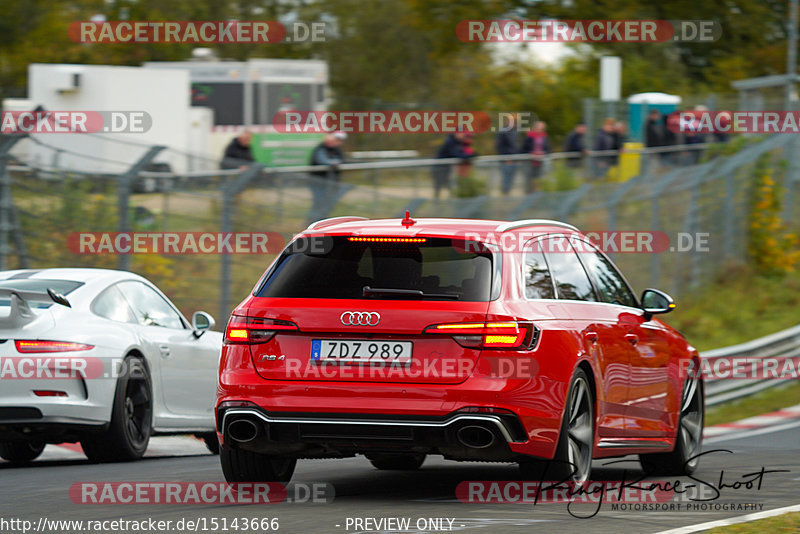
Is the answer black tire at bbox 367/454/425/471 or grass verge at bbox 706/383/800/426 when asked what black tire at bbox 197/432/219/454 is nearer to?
black tire at bbox 367/454/425/471

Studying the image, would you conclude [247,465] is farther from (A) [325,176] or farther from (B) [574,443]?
(A) [325,176]

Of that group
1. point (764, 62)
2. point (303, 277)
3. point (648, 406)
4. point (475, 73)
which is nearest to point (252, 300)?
point (303, 277)

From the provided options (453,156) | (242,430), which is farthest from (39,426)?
(453,156)

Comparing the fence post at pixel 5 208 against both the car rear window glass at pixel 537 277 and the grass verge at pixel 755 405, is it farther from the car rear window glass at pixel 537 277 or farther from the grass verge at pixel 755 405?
the car rear window glass at pixel 537 277

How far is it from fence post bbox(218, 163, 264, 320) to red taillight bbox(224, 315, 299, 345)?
30.6 feet

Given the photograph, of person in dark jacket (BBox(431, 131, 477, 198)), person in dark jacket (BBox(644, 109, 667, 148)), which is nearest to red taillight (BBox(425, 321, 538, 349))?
person in dark jacket (BBox(431, 131, 477, 198))

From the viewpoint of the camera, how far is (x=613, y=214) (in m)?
22.4

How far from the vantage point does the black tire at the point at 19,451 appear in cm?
1212

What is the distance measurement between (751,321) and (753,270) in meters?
3.07

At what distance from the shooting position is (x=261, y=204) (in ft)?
58.7

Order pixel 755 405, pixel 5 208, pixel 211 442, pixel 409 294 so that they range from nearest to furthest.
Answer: pixel 409 294
pixel 211 442
pixel 5 208
pixel 755 405

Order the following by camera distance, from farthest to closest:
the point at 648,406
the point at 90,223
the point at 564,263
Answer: the point at 90,223 → the point at 648,406 → the point at 564,263

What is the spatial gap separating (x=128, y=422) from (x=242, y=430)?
3.48 meters

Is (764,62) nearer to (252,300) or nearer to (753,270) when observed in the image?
(753,270)
